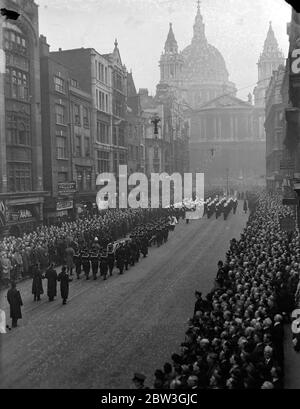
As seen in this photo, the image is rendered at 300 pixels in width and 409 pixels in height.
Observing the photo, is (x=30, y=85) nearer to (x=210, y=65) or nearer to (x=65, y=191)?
(x=65, y=191)

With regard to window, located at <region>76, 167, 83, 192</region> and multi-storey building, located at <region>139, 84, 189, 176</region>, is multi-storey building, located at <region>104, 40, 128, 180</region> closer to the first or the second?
window, located at <region>76, 167, 83, 192</region>

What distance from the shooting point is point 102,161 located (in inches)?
2078

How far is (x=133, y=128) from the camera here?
66.8 m

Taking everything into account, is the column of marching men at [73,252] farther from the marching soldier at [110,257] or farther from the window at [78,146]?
the window at [78,146]

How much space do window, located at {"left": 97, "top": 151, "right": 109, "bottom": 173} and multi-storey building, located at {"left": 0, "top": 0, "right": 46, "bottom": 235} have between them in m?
13.7

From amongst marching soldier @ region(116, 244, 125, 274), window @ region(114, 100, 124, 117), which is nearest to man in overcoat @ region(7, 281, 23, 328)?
marching soldier @ region(116, 244, 125, 274)

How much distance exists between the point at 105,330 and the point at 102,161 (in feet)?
124

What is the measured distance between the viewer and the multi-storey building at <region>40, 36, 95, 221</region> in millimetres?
39781

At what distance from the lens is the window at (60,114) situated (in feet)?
137

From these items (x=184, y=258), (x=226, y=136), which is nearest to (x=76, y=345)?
(x=184, y=258)

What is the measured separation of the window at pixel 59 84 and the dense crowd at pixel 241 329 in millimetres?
26372

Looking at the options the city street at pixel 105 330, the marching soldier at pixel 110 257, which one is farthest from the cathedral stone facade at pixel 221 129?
the city street at pixel 105 330
